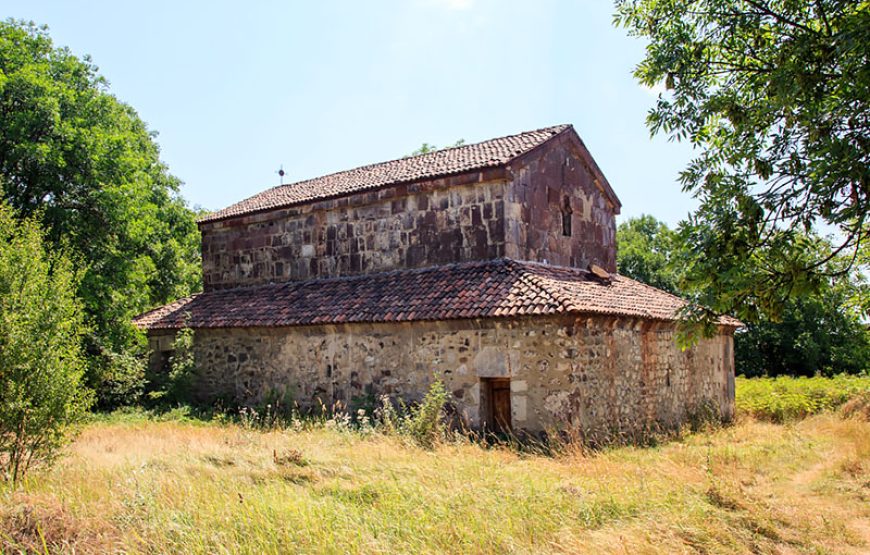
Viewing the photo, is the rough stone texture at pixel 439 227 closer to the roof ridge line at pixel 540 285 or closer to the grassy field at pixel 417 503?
the roof ridge line at pixel 540 285

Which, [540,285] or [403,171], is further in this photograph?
[403,171]

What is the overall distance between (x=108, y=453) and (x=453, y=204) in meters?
9.28

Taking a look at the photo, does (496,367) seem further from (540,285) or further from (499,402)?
(540,285)

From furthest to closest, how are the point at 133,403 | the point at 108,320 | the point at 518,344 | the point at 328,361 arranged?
the point at 133,403
the point at 108,320
the point at 328,361
the point at 518,344

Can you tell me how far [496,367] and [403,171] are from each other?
7.03 meters

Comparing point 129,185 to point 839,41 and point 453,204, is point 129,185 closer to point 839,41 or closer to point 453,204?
point 453,204

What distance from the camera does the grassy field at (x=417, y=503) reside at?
23.3ft

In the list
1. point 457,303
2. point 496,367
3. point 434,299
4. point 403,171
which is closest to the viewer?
point 496,367

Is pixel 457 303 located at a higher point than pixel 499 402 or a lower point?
higher

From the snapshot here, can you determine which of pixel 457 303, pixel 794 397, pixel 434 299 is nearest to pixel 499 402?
pixel 457 303

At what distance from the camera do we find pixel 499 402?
14719 mm

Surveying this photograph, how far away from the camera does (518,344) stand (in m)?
13.9

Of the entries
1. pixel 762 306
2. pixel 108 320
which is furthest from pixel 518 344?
pixel 108 320

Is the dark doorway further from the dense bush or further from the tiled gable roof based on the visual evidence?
the dense bush
